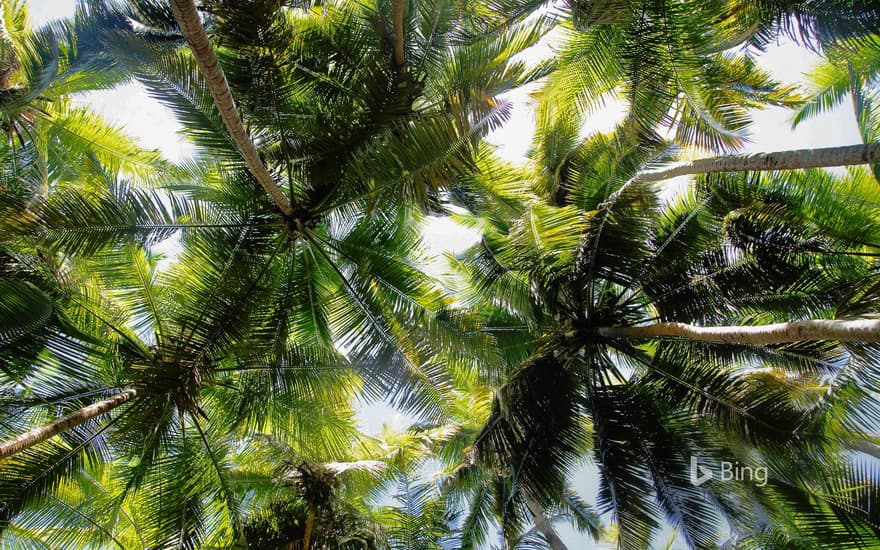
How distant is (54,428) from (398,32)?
17.9ft

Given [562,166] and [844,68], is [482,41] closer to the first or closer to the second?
[562,166]

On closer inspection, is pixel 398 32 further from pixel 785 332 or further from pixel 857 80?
pixel 857 80

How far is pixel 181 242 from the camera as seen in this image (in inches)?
266

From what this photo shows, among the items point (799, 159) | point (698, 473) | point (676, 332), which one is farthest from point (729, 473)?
point (799, 159)

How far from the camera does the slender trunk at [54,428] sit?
15.0ft

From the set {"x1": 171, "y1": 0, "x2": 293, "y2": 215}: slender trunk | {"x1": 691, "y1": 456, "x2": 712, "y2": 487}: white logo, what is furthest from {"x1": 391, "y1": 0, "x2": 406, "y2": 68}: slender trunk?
{"x1": 691, "y1": 456, "x2": 712, "y2": 487}: white logo

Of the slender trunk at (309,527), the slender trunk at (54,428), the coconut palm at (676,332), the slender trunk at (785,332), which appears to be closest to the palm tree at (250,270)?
Result: the slender trunk at (54,428)

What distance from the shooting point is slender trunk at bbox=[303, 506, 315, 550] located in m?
5.88

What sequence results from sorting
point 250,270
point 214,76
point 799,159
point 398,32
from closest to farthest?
point 214,76 → point 799,159 → point 398,32 → point 250,270

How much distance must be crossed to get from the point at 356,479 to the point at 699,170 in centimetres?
564

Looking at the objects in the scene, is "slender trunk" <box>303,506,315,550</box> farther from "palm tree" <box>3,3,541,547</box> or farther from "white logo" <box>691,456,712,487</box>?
"white logo" <box>691,456,712,487</box>

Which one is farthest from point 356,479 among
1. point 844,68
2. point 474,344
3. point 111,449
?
point 844,68

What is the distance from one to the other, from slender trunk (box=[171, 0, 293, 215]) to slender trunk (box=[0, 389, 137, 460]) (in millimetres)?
2848

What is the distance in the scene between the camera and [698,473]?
748cm
